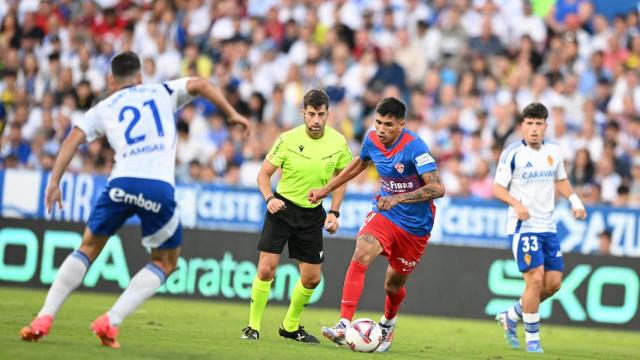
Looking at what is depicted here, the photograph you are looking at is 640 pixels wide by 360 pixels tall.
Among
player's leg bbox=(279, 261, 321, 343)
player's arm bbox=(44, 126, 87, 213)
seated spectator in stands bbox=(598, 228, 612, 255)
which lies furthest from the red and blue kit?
seated spectator in stands bbox=(598, 228, 612, 255)

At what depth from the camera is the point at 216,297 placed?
59.5ft

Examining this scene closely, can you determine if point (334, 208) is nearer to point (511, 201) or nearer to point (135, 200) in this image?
point (511, 201)

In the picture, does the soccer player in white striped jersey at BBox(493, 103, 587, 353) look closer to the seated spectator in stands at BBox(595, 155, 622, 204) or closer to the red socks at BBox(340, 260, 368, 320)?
the red socks at BBox(340, 260, 368, 320)

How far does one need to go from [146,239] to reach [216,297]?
27.1 ft

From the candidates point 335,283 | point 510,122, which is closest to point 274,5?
point 510,122

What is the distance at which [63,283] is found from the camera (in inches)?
387

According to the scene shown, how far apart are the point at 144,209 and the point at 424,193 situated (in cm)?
291

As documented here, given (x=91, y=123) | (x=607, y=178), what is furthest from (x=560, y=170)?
(x=607, y=178)

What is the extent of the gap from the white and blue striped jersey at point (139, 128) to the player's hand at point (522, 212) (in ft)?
14.7

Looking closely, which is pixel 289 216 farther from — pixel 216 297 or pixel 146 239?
pixel 216 297

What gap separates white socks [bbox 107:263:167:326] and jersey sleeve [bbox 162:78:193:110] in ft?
4.58

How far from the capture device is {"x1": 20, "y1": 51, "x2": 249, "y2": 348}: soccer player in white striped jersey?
32.1 ft

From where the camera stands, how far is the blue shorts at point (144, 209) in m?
9.78

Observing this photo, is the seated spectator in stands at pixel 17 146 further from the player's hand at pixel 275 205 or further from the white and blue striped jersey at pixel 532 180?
the white and blue striped jersey at pixel 532 180
